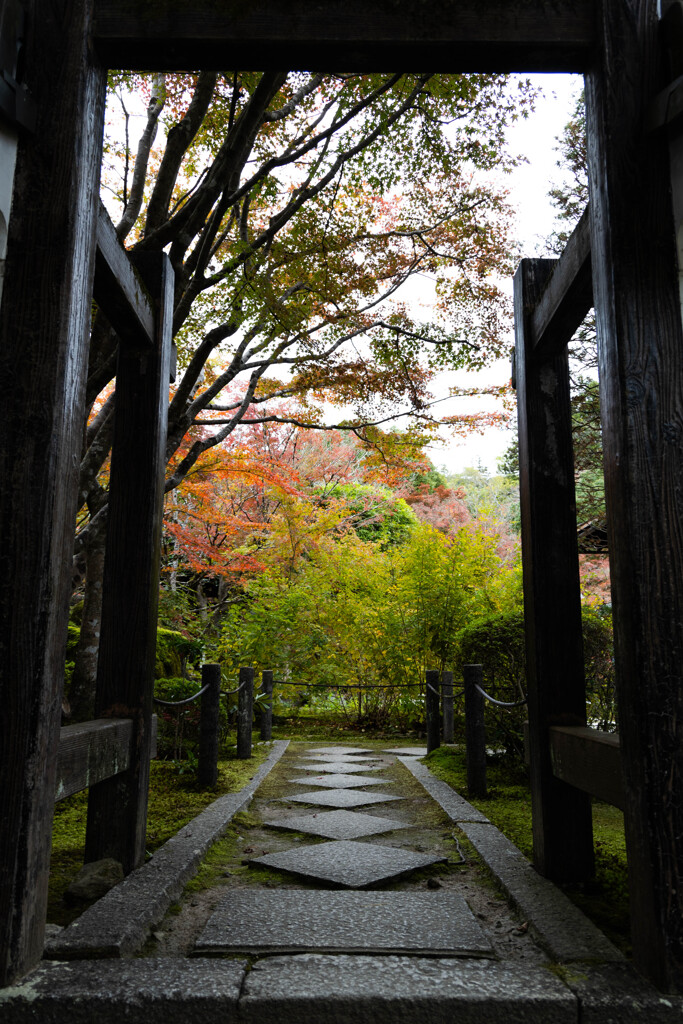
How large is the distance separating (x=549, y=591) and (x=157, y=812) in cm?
274

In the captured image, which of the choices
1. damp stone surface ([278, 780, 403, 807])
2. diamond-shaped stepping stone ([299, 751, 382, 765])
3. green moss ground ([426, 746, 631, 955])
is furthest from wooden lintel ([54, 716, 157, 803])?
diamond-shaped stepping stone ([299, 751, 382, 765])

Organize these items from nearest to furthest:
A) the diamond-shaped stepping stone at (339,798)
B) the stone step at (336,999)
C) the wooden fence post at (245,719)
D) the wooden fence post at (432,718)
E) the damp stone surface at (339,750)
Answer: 1. the stone step at (336,999)
2. the diamond-shaped stepping stone at (339,798)
3. the wooden fence post at (245,719)
4. the wooden fence post at (432,718)
5. the damp stone surface at (339,750)

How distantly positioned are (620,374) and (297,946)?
6.57 ft

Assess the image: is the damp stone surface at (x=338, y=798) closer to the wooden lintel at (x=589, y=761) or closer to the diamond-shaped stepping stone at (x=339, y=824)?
the diamond-shaped stepping stone at (x=339, y=824)

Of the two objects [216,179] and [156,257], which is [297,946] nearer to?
[156,257]

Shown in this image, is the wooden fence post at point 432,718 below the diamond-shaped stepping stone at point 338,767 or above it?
above

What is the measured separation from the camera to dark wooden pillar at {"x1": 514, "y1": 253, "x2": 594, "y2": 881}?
2.76 m

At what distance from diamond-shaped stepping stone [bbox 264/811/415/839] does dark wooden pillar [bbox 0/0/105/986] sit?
2.13 metres

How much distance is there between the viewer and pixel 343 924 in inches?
91.6

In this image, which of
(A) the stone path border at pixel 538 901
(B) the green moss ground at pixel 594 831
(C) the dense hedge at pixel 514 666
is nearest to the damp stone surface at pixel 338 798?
(B) the green moss ground at pixel 594 831

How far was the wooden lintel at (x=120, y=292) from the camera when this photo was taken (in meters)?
2.44

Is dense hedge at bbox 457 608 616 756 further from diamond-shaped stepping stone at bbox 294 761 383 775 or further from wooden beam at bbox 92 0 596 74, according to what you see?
wooden beam at bbox 92 0 596 74

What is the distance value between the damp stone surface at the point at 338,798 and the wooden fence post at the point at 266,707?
3.68 meters

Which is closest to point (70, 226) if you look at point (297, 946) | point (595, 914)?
point (297, 946)
